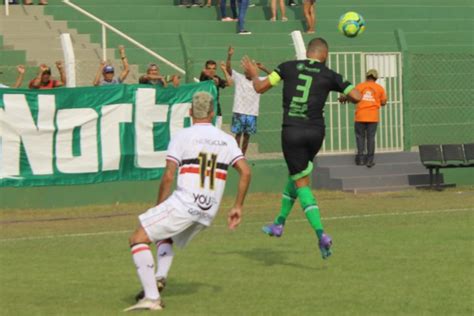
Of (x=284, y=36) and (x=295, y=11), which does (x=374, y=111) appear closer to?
(x=284, y=36)

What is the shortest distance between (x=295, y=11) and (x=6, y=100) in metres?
11.9

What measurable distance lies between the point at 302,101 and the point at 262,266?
1.75m

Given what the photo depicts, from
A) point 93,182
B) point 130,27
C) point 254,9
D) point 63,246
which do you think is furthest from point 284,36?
point 63,246

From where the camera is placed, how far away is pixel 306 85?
40.9 feet

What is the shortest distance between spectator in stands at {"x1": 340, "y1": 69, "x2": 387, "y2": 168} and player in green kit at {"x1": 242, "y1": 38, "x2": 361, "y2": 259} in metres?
8.97

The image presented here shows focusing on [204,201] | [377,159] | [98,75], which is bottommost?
[377,159]

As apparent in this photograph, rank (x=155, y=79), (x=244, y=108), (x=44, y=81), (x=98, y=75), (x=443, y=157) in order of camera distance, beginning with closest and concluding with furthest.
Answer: (x=44, y=81) < (x=98, y=75) < (x=155, y=79) < (x=244, y=108) < (x=443, y=157)

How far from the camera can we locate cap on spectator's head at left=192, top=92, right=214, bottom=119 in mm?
9828

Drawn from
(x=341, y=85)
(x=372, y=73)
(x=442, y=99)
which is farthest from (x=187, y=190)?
(x=442, y=99)

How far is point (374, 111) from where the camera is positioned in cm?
2162

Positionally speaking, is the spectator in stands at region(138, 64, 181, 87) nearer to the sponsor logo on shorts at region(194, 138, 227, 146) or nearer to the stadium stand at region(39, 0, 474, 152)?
the stadium stand at region(39, 0, 474, 152)

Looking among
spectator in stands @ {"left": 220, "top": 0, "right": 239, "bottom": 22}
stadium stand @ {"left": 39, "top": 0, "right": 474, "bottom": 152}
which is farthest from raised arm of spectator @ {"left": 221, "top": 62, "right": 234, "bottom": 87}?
spectator in stands @ {"left": 220, "top": 0, "right": 239, "bottom": 22}

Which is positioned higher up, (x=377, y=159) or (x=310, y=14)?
(x=310, y=14)

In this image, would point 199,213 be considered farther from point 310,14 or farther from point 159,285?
point 310,14
